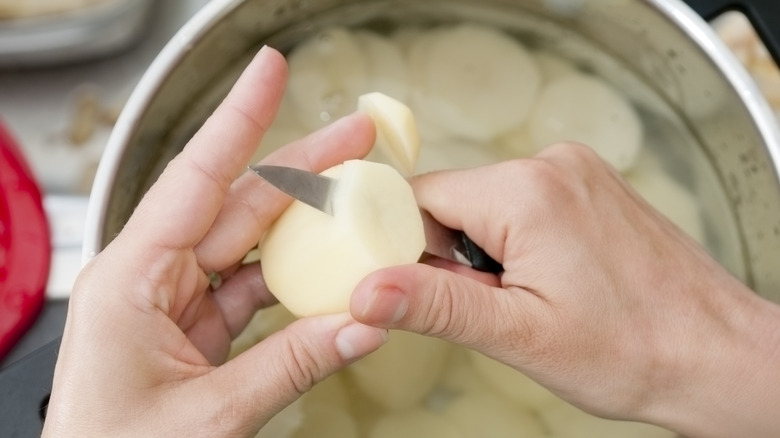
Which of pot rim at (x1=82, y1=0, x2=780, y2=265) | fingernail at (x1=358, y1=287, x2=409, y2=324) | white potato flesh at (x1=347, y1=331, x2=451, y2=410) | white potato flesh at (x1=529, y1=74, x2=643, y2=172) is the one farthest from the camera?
white potato flesh at (x1=529, y1=74, x2=643, y2=172)

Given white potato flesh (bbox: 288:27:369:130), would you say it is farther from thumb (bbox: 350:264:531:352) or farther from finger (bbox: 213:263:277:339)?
thumb (bbox: 350:264:531:352)

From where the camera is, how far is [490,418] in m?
0.68

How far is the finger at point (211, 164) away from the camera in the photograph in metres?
0.49

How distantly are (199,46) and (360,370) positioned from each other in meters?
0.32

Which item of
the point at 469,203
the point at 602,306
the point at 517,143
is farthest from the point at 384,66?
the point at 602,306

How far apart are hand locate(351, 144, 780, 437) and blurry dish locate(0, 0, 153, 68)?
0.40 m

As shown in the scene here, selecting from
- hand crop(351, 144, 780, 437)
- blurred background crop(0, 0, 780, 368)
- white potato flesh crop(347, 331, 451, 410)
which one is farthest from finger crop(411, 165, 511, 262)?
blurred background crop(0, 0, 780, 368)

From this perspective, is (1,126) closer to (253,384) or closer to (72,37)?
(72,37)

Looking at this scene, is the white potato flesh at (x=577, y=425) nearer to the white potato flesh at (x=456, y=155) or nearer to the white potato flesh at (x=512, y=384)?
the white potato flesh at (x=512, y=384)

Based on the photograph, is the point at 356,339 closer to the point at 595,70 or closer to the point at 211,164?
the point at 211,164

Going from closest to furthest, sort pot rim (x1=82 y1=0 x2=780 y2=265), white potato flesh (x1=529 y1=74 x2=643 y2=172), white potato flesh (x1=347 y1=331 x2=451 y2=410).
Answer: pot rim (x1=82 y1=0 x2=780 y2=265) → white potato flesh (x1=347 y1=331 x2=451 y2=410) → white potato flesh (x1=529 y1=74 x2=643 y2=172)

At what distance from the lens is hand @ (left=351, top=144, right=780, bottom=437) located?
527 mm

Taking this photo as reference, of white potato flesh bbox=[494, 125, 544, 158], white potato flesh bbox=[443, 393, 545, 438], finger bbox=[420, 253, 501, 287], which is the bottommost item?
white potato flesh bbox=[443, 393, 545, 438]

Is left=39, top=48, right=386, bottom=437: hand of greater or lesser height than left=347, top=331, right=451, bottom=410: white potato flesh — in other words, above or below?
above
